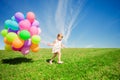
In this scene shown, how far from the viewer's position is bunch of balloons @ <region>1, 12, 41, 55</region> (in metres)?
10.4

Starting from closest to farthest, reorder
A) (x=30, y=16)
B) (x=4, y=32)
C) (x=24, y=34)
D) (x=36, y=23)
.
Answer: (x=24, y=34) < (x=30, y=16) < (x=4, y=32) < (x=36, y=23)

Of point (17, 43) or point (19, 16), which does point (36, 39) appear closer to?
point (17, 43)

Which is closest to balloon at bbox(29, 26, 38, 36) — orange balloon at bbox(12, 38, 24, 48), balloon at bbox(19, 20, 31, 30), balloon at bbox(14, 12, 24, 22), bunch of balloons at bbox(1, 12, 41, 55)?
bunch of balloons at bbox(1, 12, 41, 55)

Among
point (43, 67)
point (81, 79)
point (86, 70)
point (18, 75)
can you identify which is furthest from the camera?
point (43, 67)

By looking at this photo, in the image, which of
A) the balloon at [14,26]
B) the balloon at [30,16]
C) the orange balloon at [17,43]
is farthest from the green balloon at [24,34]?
the balloon at [30,16]

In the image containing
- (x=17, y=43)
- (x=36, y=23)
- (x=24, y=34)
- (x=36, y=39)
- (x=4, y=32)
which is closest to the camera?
(x=24, y=34)

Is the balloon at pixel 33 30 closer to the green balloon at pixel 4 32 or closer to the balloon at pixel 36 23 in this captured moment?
the balloon at pixel 36 23

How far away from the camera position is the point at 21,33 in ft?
33.8

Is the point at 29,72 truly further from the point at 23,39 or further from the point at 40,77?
the point at 23,39

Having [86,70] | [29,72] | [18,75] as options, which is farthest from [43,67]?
[86,70]

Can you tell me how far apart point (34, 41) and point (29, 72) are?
217 centimetres

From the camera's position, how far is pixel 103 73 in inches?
369

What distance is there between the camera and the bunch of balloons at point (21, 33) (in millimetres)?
10375

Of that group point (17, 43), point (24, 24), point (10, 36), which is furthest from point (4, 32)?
point (24, 24)
